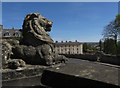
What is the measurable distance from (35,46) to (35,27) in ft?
2.74

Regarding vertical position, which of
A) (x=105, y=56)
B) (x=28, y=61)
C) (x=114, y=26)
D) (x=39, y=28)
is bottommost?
(x=105, y=56)

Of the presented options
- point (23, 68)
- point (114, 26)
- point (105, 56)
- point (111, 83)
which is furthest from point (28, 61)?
point (114, 26)

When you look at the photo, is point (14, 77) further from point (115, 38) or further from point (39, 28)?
point (115, 38)

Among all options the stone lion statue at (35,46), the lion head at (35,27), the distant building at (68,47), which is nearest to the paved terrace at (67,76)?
the stone lion statue at (35,46)

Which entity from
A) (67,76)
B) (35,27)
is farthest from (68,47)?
(67,76)

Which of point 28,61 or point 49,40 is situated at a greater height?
point 49,40

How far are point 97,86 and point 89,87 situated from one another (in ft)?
0.54

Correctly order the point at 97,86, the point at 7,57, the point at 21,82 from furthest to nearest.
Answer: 1. the point at 7,57
2. the point at 21,82
3. the point at 97,86

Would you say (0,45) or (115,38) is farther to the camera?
(115,38)

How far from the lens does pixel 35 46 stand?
466 cm

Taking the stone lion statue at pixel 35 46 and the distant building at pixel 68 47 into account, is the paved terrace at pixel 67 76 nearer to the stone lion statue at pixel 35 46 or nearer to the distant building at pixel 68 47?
the stone lion statue at pixel 35 46

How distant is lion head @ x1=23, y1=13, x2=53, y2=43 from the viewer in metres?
4.67

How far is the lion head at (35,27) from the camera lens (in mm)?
4672

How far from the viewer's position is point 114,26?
26.7 m
